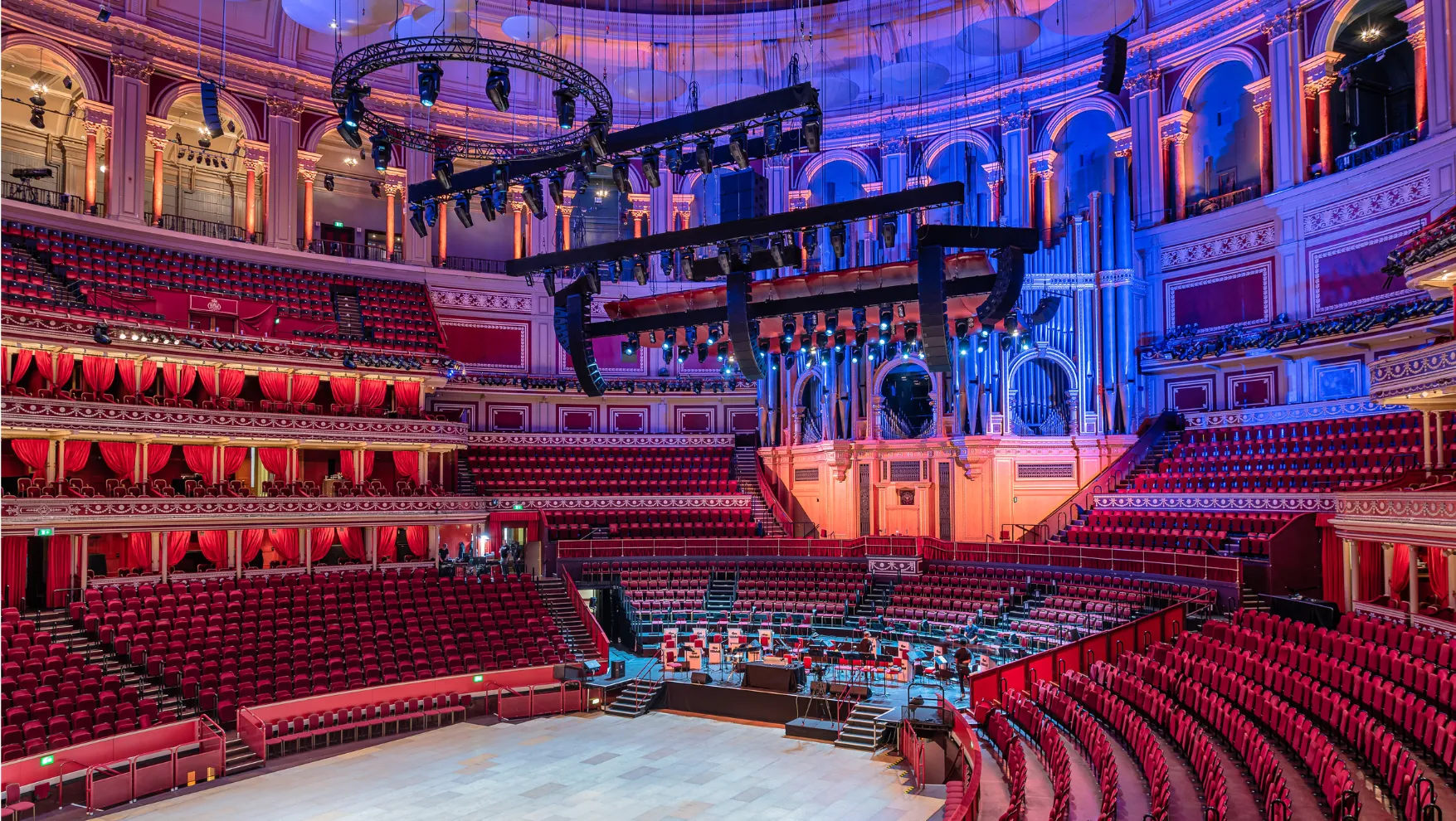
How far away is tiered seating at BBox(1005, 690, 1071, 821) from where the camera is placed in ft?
29.9

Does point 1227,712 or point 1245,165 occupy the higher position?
point 1245,165

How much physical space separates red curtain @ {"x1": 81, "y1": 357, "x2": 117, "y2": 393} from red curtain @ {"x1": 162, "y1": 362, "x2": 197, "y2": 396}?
4.92ft

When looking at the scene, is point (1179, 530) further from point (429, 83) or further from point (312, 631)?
point (312, 631)

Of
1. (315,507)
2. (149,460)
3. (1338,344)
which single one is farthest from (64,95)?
(1338,344)

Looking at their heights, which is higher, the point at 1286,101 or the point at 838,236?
the point at 1286,101

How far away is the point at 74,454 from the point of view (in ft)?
66.3

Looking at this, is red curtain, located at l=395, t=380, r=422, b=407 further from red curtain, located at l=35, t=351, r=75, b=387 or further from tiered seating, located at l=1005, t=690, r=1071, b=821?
tiered seating, located at l=1005, t=690, r=1071, b=821

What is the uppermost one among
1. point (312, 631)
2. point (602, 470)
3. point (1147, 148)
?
point (1147, 148)

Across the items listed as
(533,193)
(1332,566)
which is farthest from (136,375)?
(1332,566)

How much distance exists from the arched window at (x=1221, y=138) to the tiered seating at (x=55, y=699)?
79.7ft

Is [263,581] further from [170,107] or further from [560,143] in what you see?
[170,107]

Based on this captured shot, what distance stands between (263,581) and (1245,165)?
2425 centimetres

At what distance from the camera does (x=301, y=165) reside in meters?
28.0

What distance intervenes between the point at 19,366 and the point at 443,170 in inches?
409
